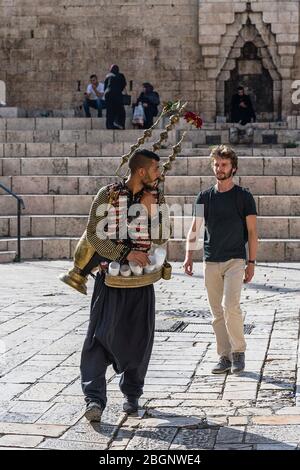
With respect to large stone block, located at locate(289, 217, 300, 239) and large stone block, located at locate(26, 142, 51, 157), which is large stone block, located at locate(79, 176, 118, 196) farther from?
large stone block, located at locate(289, 217, 300, 239)

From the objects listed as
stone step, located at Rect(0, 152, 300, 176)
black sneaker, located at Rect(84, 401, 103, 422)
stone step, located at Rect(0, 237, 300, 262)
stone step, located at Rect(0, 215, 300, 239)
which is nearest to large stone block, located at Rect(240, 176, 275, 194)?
stone step, located at Rect(0, 152, 300, 176)

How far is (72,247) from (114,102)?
6.20 m

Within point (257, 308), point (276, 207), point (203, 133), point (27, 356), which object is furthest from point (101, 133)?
point (27, 356)

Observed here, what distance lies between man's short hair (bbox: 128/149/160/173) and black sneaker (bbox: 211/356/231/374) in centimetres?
192

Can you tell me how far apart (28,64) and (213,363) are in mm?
19928

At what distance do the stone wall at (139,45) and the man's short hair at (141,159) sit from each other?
19577 mm

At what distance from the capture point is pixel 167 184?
16.9m

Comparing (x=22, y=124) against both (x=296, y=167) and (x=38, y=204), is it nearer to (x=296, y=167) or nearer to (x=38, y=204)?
(x=38, y=204)

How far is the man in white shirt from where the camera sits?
23609mm

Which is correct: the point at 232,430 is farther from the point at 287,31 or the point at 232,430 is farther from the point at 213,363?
the point at 287,31

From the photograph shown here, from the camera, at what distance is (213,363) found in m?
7.55

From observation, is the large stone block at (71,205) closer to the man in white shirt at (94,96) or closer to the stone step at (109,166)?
the stone step at (109,166)

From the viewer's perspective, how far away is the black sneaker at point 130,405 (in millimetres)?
6020

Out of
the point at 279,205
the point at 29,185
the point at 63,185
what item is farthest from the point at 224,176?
the point at 29,185
